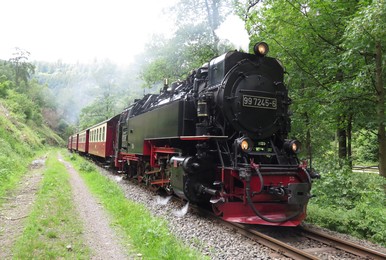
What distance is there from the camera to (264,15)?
1055 cm

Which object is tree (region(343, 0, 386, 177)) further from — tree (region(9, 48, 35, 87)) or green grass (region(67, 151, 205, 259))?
tree (region(9, 48, 35, 87))

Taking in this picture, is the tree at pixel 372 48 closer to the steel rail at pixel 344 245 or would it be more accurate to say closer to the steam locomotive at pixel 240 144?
the steam locomotive at pixel 240 144

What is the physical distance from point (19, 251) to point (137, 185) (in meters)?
6.84

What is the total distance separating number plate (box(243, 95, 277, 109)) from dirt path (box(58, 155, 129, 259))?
3.21 metres

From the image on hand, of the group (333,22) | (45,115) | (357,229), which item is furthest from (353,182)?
(45,115)

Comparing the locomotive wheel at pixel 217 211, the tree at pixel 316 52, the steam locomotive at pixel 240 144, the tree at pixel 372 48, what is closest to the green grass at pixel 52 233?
the steam locomotive at pixel 240 144

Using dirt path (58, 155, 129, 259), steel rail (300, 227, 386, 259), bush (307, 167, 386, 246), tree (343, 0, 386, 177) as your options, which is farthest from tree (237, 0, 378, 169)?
dirt path (58, 155, 129, 259)

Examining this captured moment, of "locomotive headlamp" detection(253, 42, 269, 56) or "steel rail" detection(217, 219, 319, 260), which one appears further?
"locomotive headlamp" detection(253, 42, 269, 56)

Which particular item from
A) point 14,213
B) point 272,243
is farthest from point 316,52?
point 14,213

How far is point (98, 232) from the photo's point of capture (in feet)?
17.3

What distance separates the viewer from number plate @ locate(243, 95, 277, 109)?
6.02 metres

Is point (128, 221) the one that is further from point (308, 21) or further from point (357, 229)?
point (308, 21)

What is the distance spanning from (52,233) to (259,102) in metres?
4.12

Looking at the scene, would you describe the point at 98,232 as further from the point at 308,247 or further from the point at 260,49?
the point at 260,49
